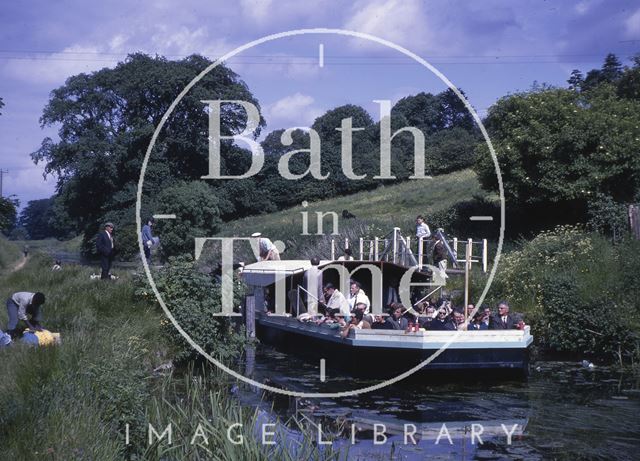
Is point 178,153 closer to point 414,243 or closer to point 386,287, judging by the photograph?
point 414,243

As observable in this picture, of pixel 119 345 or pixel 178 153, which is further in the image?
pixel 178 153

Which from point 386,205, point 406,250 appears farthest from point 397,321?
point 386,205

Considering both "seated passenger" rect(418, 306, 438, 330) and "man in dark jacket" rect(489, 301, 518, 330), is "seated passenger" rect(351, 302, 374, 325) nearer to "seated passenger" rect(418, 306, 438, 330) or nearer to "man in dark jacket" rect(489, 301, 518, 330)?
"seated passenger" rect(418, 306, 438, 330)

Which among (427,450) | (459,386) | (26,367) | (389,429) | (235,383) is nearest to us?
(26,367)

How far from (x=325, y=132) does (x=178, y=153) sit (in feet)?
25.4

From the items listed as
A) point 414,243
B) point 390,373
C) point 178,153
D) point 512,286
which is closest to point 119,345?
point 390,373

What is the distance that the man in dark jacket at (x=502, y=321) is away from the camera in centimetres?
1859

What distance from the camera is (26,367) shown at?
9.89 m

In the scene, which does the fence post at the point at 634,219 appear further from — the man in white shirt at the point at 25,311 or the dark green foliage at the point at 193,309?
the man in white shirt at the point at 25,311

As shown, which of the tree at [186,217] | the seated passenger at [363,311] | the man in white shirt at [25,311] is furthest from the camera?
the tree at [186,217]

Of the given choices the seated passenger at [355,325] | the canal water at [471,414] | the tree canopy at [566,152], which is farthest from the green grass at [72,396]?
the tree canopy at [566,152]

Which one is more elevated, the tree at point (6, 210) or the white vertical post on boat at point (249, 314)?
the tree at point (6, 210)

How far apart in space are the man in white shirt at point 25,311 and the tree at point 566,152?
19.1 m

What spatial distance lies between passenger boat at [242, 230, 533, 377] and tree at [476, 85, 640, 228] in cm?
910
